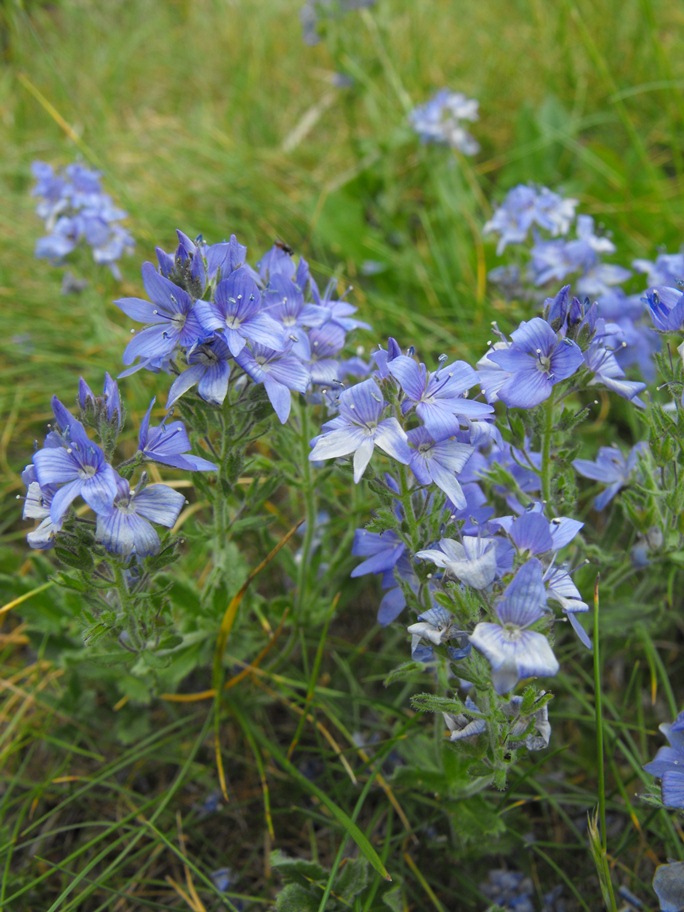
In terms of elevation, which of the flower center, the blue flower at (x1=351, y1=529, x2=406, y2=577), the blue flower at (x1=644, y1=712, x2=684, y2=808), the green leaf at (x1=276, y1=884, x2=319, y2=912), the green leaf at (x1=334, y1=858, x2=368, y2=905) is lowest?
the green leaf at (x1=334, y1=858, x2=368, y2=905)

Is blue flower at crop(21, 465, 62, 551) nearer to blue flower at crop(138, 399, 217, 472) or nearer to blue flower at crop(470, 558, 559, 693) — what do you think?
blue flower at crop(138, 399, 217, 472)

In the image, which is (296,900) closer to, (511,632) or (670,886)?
(670,886)

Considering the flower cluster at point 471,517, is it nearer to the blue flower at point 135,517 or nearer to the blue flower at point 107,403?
the blue flower at point 135,517

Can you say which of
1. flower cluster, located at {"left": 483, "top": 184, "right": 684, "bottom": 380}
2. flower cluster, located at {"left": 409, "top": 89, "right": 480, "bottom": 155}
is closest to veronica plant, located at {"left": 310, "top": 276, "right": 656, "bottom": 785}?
flower cluster, located at {"left": 483, "top": 184, "right": 684, "bottom": 380}

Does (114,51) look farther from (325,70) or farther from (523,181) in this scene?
(523,181)

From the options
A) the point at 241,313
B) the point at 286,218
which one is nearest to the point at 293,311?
the point at 241,313

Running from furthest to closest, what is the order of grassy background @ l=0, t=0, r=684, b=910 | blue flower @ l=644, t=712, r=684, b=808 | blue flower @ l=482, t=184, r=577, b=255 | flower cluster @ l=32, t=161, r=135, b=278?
1. flower cluster @ l=32, t=161, r=135, b=278
2. blue flower @ l=482, t=184, r=577, b=255
3. grassy background @ l=0, t=0, r=684, b=910
4. blue flower @ l=644, t=712, r=684, b=808

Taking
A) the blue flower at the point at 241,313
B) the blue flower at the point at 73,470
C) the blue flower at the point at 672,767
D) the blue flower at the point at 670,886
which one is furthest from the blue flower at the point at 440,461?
the blue flower at the point at 670,886
